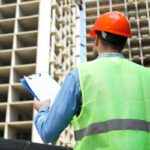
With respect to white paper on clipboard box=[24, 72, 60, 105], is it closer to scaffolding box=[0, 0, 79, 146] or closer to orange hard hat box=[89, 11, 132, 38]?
orange hard hat box=[89, 11, 132, 38]

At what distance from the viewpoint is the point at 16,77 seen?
3562 centimetres

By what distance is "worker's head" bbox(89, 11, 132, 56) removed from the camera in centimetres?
258

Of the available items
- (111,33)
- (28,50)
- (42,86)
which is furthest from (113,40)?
(28,50)

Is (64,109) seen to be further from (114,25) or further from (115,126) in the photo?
(114,25)

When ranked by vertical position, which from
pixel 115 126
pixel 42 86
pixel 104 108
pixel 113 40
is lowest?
pixel 115 126

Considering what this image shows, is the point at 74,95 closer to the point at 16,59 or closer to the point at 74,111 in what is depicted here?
the point at 74,111

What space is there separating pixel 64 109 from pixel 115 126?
31 cm

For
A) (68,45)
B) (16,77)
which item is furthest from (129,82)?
(68,45)

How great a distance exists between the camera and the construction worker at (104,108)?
225cm

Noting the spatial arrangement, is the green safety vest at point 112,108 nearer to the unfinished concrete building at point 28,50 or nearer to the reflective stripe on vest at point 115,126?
the reflective stripe on vest at point 115,126

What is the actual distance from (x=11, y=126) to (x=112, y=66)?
3097 cm

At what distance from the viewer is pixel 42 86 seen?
10.1ft

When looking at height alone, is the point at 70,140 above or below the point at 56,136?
below

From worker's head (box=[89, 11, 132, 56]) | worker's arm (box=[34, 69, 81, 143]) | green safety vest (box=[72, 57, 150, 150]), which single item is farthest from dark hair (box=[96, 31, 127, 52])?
worker's arm (box=[34, 69, 81, 143])
